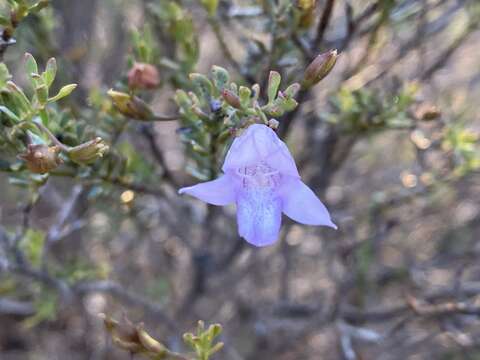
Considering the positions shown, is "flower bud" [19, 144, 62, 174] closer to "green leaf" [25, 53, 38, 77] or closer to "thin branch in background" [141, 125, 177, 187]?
"green leaf" [25, 53, 38, 77]

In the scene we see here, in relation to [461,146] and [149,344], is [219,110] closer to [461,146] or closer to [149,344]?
[149,344]

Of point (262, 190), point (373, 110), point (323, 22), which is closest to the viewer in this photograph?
point (262, 190)

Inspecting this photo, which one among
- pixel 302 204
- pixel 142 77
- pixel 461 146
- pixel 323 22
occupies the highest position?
pixel 323 22

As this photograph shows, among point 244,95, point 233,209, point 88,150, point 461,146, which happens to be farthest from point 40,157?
point 233,209

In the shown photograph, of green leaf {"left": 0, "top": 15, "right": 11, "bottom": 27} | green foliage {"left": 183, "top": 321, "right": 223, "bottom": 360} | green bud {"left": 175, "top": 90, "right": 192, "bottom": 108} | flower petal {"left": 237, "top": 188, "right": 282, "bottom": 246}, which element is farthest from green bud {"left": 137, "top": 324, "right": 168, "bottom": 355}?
green leaf {"left": 0, "top": 15, "right": 11, "bottom": 27}

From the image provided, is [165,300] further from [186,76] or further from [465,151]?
[465,151]

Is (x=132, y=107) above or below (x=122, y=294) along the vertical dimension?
above

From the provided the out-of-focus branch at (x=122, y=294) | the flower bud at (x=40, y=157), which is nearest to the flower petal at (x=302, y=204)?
the flower bud at (x=40, y=157)
